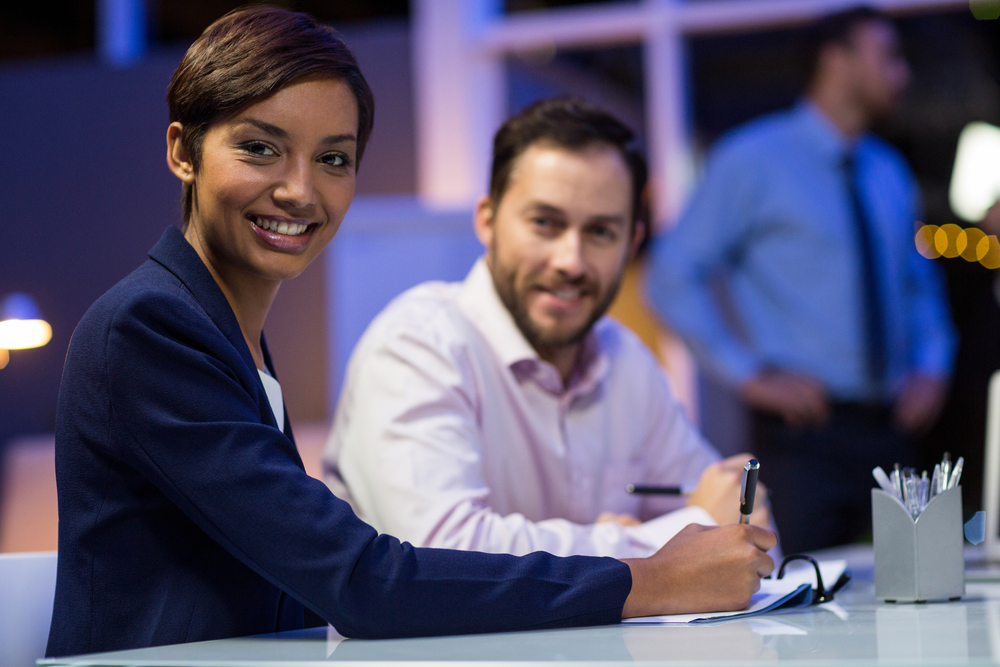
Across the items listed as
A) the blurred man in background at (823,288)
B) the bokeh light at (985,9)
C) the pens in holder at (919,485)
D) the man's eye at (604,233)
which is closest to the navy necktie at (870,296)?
the blurred man in background at (823,288)

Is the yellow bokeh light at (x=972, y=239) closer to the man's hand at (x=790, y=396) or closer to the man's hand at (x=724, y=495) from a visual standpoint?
the man's hand at (x=790, y=396)

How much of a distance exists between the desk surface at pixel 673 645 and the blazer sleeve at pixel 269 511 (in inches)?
1.1

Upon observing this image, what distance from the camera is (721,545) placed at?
1.10 m

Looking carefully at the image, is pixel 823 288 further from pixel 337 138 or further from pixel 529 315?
pixel 337 138

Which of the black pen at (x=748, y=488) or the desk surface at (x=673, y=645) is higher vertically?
the black pen at (x=748, y=488)

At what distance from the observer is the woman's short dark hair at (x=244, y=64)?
1.08 m

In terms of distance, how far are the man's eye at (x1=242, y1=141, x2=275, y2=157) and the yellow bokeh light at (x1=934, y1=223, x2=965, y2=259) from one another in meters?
3.09

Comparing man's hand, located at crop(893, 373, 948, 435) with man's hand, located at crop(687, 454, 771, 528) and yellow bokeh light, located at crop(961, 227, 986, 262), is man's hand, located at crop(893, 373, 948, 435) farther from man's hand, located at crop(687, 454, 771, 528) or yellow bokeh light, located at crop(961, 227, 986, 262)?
man's hand, located at crop(687, 454, 771, 528)

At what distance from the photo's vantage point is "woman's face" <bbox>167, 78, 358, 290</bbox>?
3.60 feet

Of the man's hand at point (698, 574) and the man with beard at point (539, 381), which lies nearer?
the man's hand at point (698, 574)

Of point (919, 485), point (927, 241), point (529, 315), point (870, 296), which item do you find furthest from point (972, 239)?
point (919, 485)

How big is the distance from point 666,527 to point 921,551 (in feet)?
1.21

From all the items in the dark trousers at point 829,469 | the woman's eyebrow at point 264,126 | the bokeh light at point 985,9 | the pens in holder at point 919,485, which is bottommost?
the dark trousers at point 829,469

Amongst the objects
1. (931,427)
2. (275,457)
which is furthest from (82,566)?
(931,427)
